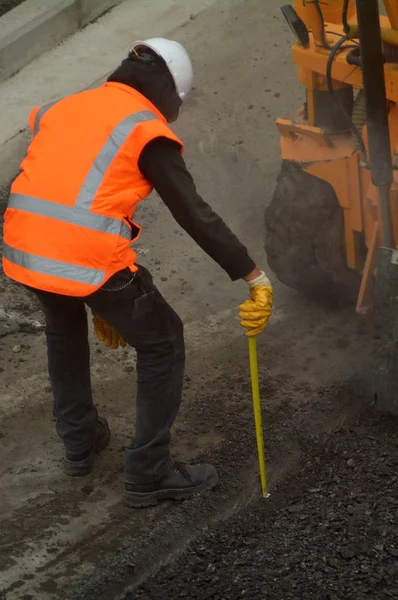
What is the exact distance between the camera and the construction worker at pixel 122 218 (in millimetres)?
3936

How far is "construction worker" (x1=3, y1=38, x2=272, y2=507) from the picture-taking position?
3.94 metres

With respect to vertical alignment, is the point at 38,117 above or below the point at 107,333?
above

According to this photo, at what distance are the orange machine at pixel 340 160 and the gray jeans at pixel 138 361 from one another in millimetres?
924

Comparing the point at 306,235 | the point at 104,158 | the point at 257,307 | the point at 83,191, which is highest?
the point at 104,158

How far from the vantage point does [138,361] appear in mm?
4297

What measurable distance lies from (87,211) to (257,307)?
0.74 meters

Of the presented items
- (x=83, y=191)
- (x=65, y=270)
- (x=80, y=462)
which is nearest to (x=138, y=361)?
(x=65, y=270)

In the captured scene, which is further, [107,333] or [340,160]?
[340,160]

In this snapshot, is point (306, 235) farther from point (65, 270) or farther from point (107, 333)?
point (65, 270)

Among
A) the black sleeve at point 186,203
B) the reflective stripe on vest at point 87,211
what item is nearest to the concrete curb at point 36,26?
the reflective stripe on vest at point 87,211

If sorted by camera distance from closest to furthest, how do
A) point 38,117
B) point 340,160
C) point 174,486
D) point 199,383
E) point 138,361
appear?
point 38,117, point 138,361, point 174,486, point 340,160, point 199,383

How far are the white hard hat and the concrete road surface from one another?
62.6 inches

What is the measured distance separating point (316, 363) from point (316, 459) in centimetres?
86

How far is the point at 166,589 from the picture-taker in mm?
3893
